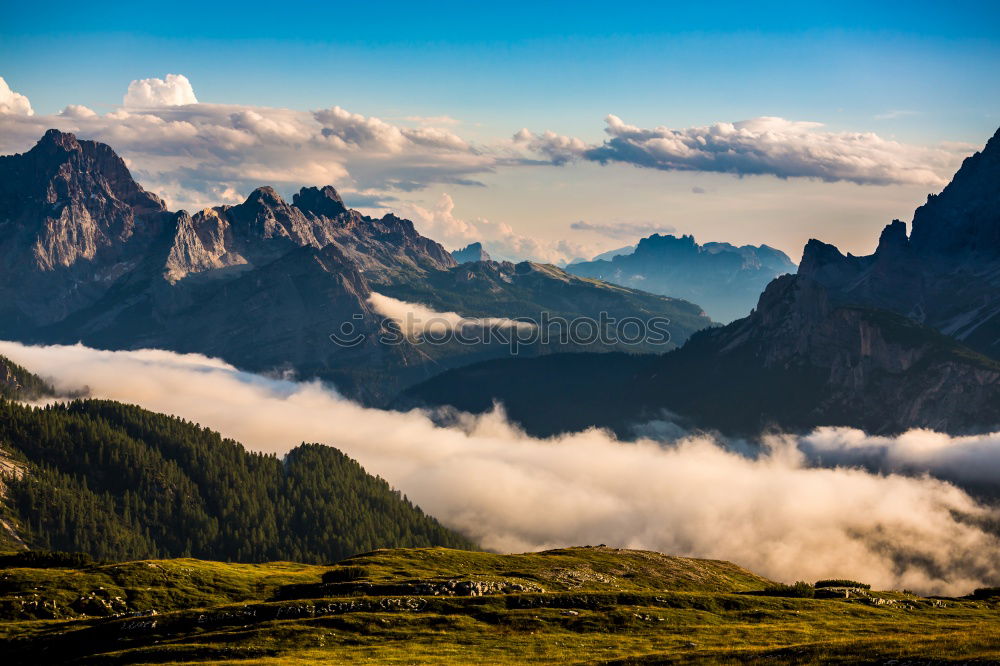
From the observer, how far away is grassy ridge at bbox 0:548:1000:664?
102562 mm

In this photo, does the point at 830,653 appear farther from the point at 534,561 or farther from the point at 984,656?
the point at 534,561

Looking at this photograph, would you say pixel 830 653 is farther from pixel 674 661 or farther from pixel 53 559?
pixel 53 559

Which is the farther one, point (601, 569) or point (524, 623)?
point (601, 569)

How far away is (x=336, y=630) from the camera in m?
117

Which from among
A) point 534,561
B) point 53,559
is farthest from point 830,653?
point 53,559

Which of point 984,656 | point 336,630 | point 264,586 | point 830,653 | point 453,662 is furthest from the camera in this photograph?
point 264,586

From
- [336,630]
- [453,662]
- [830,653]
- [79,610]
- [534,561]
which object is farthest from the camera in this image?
[534,561]

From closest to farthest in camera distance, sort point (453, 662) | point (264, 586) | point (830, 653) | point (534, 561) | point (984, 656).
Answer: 1. point (984, 656)
2. point (830, 653)
3. point (453, 662)
4. point (264, 586)
5. point (534, 561)

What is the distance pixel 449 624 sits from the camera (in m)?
121

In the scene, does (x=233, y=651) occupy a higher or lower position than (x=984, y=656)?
lower

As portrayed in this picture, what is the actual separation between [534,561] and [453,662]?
312ft

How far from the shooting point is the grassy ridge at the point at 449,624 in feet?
336

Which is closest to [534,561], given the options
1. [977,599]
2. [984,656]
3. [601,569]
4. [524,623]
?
[601,569]

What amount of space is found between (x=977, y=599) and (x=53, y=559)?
17115 cm
